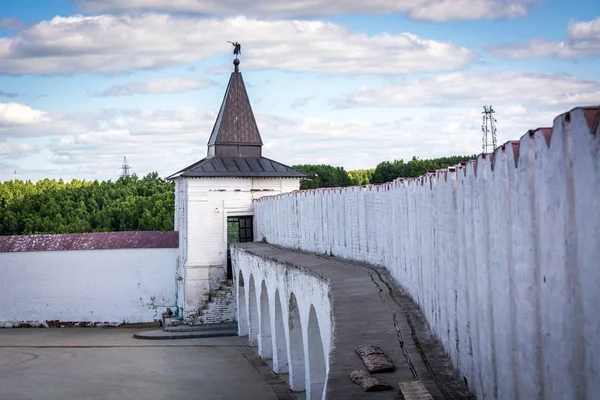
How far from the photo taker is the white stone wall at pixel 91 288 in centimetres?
2533

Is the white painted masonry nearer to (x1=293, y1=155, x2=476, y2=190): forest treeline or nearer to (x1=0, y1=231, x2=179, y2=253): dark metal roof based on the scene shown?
(x1=0, y1=231, x2=179, y2=253): dark metal roof

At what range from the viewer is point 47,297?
25406 mm

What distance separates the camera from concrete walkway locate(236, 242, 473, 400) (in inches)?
228

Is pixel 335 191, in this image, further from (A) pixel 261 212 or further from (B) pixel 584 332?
(B) pixel 584 332

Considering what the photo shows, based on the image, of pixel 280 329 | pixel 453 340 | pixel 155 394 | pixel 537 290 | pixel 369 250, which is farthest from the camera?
pixel 280 329

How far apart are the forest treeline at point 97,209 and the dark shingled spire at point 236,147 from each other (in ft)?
32.4

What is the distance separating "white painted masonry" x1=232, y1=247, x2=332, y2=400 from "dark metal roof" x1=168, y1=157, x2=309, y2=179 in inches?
105

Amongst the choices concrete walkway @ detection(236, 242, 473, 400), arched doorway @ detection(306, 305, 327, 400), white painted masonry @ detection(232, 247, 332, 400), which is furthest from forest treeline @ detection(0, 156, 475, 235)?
concrete walkway @ detection(236, 242, 473, 400)

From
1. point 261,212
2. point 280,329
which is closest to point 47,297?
point 261,212

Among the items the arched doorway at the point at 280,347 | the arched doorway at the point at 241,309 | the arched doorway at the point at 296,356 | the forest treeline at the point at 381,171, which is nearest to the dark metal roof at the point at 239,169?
the arched doorway at the point at 241,309

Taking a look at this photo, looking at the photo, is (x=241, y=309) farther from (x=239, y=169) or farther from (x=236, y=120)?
(x=236, y=120)

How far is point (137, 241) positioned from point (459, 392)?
819 inches

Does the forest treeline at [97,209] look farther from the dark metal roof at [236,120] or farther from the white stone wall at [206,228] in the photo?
the white stone wall at [206,228]

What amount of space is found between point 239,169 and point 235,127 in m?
2.08
